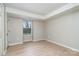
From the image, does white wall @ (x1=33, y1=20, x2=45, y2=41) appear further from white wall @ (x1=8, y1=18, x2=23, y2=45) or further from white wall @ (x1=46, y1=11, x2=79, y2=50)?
white wall @ (x1=46, y1=11, x2=79, y2=50)

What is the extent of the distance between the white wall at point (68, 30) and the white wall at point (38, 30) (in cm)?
191

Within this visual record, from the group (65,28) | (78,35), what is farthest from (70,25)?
(78,35)

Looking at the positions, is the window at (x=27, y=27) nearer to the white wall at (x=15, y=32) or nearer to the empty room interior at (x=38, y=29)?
the empty room interior at (x=38, y=29)

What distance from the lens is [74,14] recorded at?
3.76 metres

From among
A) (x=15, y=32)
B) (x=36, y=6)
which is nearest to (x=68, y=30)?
(x=36, y=6)

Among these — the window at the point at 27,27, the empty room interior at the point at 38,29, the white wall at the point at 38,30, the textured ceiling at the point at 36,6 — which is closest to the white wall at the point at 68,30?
the empty room interior at the point at 38,29

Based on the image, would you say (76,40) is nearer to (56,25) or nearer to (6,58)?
(56,25)

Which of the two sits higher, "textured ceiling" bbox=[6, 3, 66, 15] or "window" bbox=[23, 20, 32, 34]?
"textured ceiling" bbox=[6, 3, 66, 15]

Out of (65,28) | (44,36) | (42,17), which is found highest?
(42,17)

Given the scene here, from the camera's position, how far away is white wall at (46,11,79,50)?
369cm

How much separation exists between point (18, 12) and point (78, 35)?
11.3 feet

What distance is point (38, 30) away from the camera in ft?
22.8

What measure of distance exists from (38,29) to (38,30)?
0.31ft

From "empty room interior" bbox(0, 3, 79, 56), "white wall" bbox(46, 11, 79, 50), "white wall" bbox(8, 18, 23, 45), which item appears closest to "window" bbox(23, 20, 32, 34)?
"empty room interior" bbox(0, 3, 79, 56)
